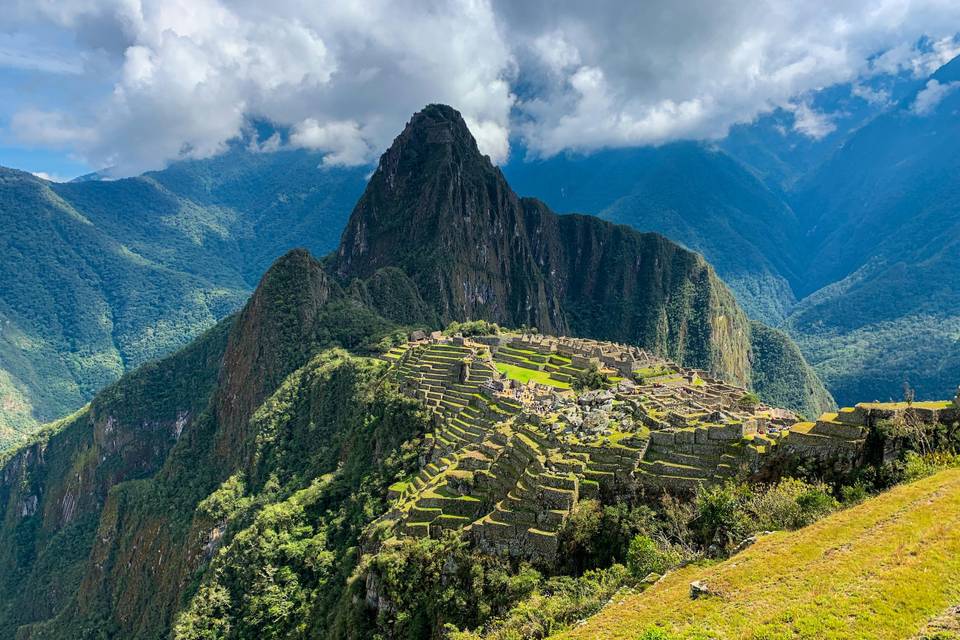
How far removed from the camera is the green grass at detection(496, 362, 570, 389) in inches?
2739

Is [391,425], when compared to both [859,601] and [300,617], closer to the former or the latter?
[300,617]

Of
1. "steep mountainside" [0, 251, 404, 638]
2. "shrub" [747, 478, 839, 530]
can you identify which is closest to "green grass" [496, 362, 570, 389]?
"steep mountainside" [0, 251, 404, 638]

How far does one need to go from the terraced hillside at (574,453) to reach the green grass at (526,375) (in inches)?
506

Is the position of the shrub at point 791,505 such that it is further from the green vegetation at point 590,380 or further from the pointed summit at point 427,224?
the pointed summit at point 427,224

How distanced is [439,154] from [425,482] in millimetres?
158634

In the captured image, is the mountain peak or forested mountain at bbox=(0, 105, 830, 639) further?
the mountain peak

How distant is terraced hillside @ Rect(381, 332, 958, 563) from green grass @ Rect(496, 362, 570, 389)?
42.2ft

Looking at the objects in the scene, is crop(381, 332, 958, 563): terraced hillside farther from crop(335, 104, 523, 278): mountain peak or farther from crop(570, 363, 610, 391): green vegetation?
crop(335, 104, 523, 278): mountain peak

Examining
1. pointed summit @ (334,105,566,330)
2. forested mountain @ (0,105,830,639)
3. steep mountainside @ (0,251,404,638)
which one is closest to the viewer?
forested mountain @ (0,105,830,639)

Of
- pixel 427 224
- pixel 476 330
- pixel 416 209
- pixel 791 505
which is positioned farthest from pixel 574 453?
pixel 416 209

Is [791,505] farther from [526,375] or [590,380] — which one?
[526,375]

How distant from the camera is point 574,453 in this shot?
36406 mm

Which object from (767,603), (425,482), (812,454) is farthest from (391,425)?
(767,603)

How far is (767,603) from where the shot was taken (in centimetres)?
1953
